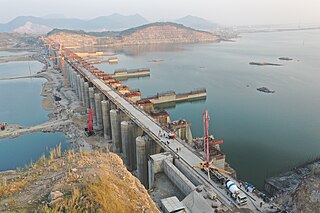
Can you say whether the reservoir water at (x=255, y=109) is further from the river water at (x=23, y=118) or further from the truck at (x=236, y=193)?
the river water at (x=23, y=118)

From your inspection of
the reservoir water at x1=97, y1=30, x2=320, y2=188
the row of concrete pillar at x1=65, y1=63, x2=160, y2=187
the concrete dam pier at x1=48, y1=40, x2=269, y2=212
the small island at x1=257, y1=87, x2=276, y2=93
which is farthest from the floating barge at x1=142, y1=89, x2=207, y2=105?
the row of concrete pillar at x1=65, y1=63, x2=160, y2=187

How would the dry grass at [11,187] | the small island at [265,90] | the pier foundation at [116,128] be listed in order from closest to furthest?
the dry grass at [11,187], the pier foundation at [116,128], the small island at [265,90]

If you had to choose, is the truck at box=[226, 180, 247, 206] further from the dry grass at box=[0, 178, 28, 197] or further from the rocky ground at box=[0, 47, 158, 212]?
the dry grass at box=[0, 178, 28, 197]

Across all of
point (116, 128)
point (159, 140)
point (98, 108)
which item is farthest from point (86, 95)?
point (159, 140)

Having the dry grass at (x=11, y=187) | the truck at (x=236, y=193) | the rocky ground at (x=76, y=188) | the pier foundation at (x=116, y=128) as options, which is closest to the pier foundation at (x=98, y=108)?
the pier foundation at (x=116, y=128)

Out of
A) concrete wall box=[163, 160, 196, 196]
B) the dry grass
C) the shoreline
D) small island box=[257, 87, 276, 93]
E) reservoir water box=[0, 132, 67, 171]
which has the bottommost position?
reservoir water box=[0, 132, 67, 171]

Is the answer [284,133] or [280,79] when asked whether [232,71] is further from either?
[284,133]
